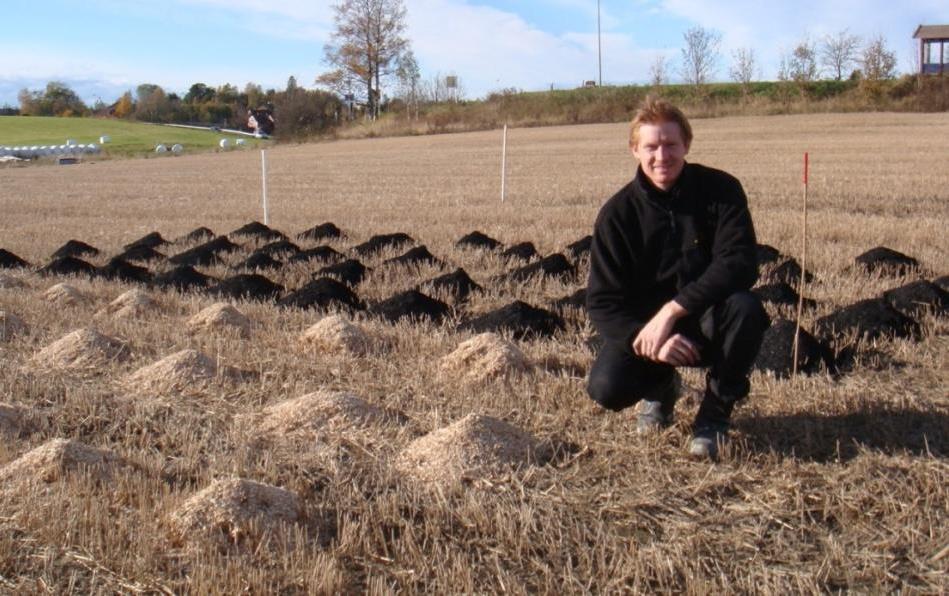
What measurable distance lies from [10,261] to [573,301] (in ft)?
21.6

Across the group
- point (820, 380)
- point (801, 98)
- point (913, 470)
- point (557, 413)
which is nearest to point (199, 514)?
point (557, 413)

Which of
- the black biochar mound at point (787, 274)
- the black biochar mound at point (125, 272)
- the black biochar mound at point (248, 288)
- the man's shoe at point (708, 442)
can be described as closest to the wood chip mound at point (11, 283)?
the black biochar mound at point (125, 272)

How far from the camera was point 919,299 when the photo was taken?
673cm

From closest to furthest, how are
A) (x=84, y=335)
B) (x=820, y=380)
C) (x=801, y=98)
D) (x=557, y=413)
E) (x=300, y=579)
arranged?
(x=300, y=579)
(x=557, y=413)
(x=820, y=380)
(x=84, y=335)
(x=801, y=98)

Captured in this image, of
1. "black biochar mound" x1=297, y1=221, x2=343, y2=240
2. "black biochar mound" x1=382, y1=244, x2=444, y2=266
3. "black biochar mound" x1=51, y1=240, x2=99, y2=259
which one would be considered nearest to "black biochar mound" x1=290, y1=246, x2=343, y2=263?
"black biochar mound" x1=382, y1=244, x2=444, y2=266

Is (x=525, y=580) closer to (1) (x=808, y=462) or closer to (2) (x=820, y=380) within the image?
(1) (x=808, y=462)

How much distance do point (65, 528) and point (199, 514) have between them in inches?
17.4

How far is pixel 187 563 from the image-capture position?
3260 mm

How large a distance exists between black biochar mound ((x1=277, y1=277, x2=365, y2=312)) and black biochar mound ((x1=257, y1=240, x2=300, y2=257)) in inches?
110

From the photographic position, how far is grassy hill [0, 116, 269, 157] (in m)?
67.7

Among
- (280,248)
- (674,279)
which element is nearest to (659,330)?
(674,279)

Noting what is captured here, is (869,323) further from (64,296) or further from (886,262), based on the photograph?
(64,296)

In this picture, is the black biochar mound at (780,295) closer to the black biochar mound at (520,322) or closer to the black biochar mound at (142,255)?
the black biochar mound at (520,322)

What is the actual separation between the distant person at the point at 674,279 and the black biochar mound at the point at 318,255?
616cm
